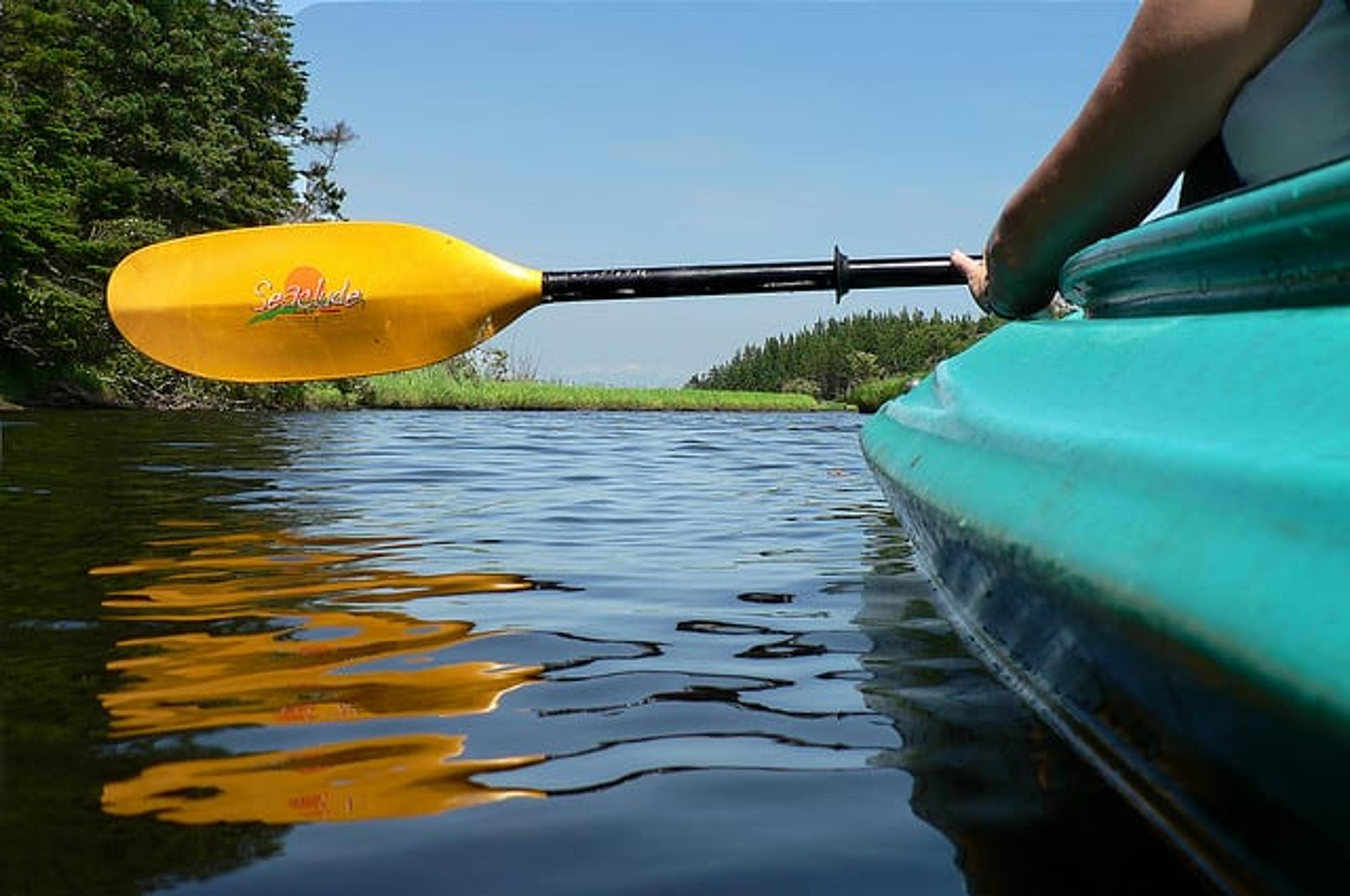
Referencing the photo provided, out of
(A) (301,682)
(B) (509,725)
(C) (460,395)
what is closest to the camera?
(B) (509,725)

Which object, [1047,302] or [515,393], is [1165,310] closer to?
[1047,302]

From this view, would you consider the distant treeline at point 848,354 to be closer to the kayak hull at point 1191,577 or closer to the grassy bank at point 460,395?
the grassy bank at point 460,395

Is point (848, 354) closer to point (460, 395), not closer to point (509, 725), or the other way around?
point (460, 395)

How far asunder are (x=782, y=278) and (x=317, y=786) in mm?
2782

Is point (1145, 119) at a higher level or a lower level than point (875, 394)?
higher

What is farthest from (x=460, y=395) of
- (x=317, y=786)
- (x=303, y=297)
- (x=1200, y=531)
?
(x=1200, y=531)

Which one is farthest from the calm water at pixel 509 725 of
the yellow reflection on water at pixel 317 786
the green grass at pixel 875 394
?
the green grass at pixel 875 394

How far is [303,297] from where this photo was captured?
4457 millimetres

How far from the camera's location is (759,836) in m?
1.20

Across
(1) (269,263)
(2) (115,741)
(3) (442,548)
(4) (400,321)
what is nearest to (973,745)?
(2) (115,741)

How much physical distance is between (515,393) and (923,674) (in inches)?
900

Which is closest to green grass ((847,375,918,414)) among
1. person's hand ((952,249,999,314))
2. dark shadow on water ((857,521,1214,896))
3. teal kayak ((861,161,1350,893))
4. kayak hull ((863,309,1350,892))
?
person's hand ((952,249,999,314))

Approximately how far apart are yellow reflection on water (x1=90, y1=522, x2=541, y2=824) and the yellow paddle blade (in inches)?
57.8

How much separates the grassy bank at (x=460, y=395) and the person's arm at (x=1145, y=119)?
19.8m
